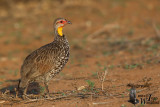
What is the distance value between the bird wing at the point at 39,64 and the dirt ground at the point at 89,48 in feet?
1.62

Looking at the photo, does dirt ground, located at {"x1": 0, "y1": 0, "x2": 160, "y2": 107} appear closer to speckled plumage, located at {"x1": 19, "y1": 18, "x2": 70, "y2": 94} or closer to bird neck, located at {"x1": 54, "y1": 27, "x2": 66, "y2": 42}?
speckled plumage, located at {"x1": 19, "y1": 18, "x2": 70, "y2": 94}

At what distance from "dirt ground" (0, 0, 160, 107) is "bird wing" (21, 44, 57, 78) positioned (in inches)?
19.4

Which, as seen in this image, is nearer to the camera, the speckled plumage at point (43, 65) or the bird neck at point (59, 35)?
the speckled plumage at point (43, 65)

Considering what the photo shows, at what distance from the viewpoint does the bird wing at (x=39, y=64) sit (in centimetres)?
565

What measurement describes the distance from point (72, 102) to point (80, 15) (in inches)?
493

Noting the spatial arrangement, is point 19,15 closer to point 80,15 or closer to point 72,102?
point 80,15

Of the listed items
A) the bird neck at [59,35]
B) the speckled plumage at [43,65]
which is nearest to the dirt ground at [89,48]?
the speckled plumage at [43,65]

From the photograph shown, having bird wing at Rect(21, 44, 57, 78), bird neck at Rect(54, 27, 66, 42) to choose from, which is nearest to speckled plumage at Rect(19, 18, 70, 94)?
bird wing at Rect(21, 44, 57, 78)

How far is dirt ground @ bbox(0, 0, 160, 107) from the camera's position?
550 centimetres

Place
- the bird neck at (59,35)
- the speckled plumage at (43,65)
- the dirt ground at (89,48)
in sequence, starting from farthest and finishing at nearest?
the bird neck at (59,35) → the speckled plumage at (43,65) → the dirt ground at (89,48)

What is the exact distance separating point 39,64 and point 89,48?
5969 mm

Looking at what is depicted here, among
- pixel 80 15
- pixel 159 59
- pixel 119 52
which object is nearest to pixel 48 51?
pixel 159 59

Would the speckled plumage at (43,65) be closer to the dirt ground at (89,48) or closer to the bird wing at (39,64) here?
the bird wing at (39,64)

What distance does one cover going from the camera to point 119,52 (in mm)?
10039
